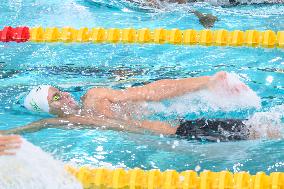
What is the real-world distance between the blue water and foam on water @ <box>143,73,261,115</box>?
4 cm

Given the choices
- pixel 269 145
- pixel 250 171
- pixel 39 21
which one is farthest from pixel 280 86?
pixel 39 21

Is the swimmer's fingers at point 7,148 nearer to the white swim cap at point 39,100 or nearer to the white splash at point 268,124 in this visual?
the white swim cap at point 39,100

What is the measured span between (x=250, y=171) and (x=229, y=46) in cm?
174

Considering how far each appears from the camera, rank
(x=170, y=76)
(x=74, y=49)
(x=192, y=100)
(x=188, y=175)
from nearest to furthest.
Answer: (x=188, y=175) < (x=192, y=100) < (x=170, y=76) < (x=74, y=49)

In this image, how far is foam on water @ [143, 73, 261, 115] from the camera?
3291 mm

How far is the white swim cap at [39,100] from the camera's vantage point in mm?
3387

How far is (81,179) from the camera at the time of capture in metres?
2.62

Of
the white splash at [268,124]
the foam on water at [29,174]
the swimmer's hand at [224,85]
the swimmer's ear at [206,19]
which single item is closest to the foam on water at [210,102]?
the swimmer's hand at [224,85]

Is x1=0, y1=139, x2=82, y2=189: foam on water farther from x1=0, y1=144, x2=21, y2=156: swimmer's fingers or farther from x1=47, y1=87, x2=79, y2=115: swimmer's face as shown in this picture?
x1=47, y1=87, x2=79, y2=115: swimmer's face

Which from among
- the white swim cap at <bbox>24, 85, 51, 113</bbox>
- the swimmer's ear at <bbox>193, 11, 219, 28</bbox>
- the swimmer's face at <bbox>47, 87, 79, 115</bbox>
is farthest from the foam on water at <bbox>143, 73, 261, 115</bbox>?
the swimmer's ear at <bbox>193, 11, 219, 28</bbox>

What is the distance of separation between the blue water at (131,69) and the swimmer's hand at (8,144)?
380 mm

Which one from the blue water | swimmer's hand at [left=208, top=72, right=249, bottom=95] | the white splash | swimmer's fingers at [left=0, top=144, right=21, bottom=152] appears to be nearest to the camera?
swimmer's fingers at [left=0, top=144, right=21, bottom=152]

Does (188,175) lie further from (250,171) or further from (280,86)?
(280,86)

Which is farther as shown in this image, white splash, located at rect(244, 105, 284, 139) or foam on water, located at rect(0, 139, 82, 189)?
white splash, located at rect(244, 105, 284, 139)
